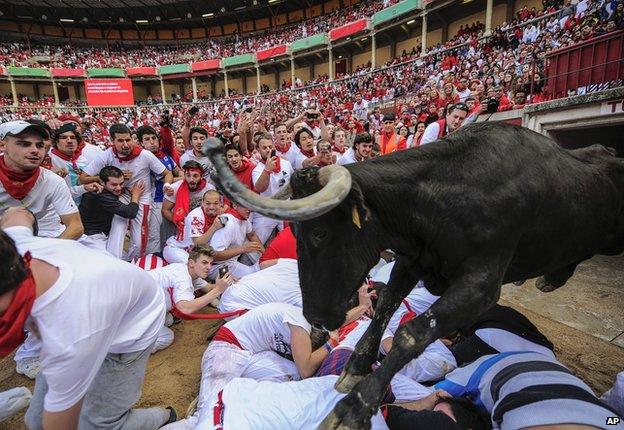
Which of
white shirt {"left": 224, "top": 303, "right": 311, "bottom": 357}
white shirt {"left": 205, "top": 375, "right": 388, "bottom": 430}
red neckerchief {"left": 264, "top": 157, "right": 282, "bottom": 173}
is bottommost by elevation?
white shirt {"left": 224, "top": 303, "right": 311, "bottom": 357}

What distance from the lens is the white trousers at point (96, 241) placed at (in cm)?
475

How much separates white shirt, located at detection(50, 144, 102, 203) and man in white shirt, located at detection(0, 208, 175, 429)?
11.5 ft

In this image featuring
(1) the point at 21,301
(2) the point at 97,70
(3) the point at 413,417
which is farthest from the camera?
(2) the point at 97,70

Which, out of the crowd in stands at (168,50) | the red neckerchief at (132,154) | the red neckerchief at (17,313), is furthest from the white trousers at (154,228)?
the crowd in stands at (168,50)

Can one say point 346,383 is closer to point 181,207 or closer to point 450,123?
point 181,207

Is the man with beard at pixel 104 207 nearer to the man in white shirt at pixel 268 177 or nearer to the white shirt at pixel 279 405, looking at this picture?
the man in white shirt at pixel 268 177

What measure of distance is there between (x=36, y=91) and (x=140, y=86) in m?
12.8

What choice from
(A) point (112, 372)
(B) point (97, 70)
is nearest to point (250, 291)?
(A) point (112, 372)

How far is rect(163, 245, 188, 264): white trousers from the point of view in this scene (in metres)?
5.31

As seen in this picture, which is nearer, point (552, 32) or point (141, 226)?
point (141, 226)

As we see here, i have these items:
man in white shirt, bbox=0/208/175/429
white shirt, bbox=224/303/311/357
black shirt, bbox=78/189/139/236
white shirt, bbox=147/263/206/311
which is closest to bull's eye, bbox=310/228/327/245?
man in white shirt, bbox=0/208/175/429

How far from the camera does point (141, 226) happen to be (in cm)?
563

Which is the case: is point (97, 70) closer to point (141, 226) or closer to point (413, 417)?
point (141, 226)

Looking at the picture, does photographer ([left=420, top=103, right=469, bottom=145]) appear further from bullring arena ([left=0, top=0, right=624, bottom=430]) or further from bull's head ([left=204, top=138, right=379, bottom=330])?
bull's head ([left=204, top=138, right=379, bottom=330])
